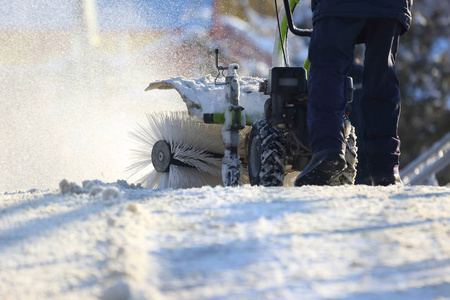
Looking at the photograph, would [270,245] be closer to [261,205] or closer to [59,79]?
[261,205]

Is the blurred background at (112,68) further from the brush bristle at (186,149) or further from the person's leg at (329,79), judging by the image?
the person's leg at (329,79)

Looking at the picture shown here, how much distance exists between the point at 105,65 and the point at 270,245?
609 cm

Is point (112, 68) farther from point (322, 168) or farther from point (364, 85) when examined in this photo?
point (322, 168)

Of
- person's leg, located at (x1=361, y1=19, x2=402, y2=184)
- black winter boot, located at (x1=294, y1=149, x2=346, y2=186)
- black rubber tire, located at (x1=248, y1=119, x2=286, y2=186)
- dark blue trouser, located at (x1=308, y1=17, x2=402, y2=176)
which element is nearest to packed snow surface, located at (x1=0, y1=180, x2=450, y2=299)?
black winter boot, located at (x1=294, y1=149, x2=346, y2=186)

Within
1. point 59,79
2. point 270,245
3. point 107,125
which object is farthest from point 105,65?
point 270,245

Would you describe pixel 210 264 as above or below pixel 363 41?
below

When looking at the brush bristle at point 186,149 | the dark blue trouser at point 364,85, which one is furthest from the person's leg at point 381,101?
the brush bristle at point 186,149

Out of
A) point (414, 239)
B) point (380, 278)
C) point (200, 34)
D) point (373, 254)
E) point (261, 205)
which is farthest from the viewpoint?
point (200, 34)

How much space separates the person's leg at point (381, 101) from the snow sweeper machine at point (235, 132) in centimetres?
11

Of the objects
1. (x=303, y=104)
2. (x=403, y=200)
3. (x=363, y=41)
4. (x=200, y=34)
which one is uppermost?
(x=200, y=34)

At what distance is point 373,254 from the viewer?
1.12 m

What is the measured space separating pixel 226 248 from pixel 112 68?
564 cm

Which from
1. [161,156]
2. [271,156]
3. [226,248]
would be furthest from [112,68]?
[226,248]

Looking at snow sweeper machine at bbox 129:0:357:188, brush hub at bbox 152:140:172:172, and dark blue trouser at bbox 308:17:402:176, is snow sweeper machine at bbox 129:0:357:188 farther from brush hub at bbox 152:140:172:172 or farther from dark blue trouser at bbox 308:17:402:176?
dark blue trouser at bbox 308:17:402:176
